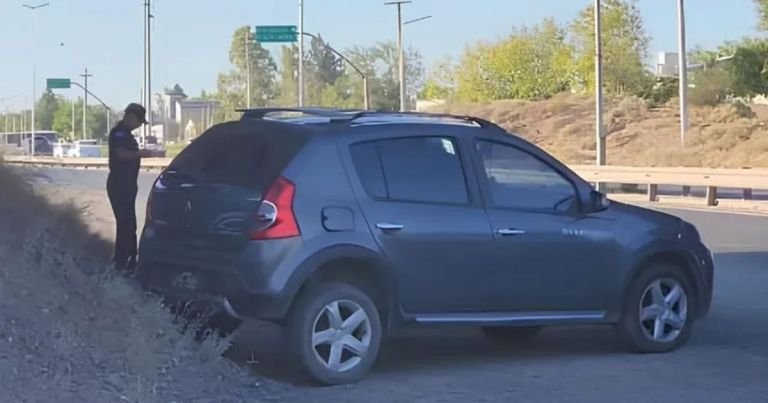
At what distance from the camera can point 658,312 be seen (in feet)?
30.2

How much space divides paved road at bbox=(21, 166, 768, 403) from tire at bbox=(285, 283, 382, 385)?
0.12 meters

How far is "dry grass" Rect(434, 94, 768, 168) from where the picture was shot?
45.4 m

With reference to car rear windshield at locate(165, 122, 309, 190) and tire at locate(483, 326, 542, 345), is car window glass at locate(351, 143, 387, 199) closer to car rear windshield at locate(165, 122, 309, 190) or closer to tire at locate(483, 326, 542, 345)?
car rear windshield at locate(165, 122, 309, 190)

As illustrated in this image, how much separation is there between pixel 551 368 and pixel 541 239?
864 mm

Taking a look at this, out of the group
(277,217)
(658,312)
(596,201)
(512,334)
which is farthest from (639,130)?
(277,217)

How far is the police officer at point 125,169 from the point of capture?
36.7 ft

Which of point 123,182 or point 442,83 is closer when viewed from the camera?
point 123,182

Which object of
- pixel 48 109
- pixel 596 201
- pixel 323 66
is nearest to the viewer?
pixel 596 201

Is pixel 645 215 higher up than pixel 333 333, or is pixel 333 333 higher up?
pixel 645 215

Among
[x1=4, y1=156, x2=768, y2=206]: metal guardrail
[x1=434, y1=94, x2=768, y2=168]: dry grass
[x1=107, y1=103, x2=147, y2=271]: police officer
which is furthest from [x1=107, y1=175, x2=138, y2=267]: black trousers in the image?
[x1=434, y1=94, x2=768, y2=168]: dry grass

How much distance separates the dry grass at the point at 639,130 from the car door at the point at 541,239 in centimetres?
3423

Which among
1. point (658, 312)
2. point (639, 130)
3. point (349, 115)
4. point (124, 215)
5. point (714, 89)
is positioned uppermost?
point (714, 89)

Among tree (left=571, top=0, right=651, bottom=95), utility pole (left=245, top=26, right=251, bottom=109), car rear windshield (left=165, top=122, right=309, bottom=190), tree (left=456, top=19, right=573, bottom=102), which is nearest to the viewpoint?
car rear windshield (left=165, top=122, right=309, bottom=190)

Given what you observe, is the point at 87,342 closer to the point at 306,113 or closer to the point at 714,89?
the point at 306,113
